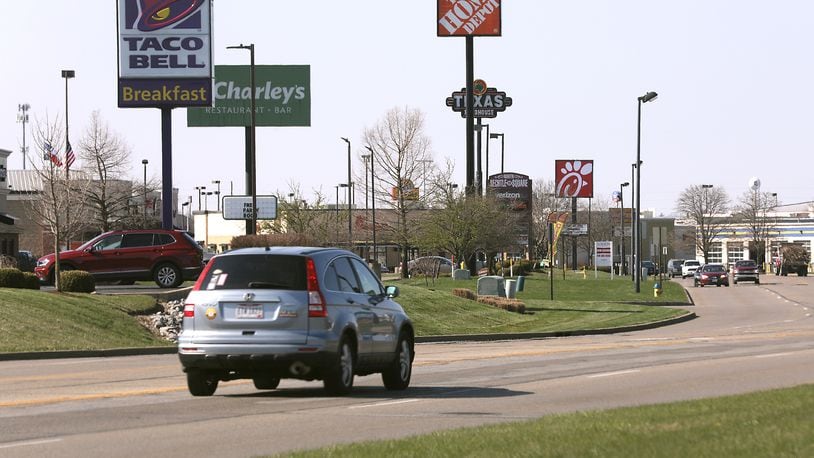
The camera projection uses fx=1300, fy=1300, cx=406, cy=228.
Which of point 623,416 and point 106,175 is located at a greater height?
point 106,175

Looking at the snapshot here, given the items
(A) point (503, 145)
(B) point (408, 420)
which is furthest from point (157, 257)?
(A) point (503, 145)

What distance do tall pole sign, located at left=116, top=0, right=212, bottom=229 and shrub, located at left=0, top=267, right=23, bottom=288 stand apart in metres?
16.1

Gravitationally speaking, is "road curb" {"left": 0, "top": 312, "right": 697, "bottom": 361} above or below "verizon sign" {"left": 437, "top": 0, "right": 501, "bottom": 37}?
below

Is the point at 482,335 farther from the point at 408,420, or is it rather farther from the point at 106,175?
the point at 106,175

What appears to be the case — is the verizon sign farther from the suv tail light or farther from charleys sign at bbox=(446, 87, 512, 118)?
the suv tail light

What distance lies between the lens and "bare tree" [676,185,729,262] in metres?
163

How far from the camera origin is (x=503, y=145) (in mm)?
120750

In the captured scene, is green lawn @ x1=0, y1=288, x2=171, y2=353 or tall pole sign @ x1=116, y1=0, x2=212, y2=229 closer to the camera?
green lawn @ x1=0, y1=288, x2=171, y2=353

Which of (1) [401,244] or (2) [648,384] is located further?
(1) [401,244]

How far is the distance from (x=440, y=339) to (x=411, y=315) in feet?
14.1

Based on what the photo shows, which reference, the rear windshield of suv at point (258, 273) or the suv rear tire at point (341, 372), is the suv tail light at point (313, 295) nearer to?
the rear windshield of suv at point (258, 273)

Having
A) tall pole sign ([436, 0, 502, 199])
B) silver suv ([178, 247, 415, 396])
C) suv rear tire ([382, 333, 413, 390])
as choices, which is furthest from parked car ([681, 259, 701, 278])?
silver suv ([178, 247, 415, 396])

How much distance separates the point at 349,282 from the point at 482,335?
61.3 ft

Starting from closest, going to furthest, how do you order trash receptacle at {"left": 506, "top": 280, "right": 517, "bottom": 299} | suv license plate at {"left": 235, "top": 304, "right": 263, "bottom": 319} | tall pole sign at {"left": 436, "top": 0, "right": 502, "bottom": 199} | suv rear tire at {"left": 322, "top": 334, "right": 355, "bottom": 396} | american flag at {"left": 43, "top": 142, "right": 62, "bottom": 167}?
suv license plate at {"left": 235, "top": 304, "right": 263, "bottom": 319} → suv rear tire at {"left": 322, "top": 334, "right": 355, "bottom": 396} → american flag at {"left": 43, "top": 142, "right": 62, "bottom": 167} → trash receptacle at {"left": 506, "top": 280, "right": 517, "bottom": 299} → tall pole sign at {"left": 436, "top": 0, "right": 502, "bottom": 199}
